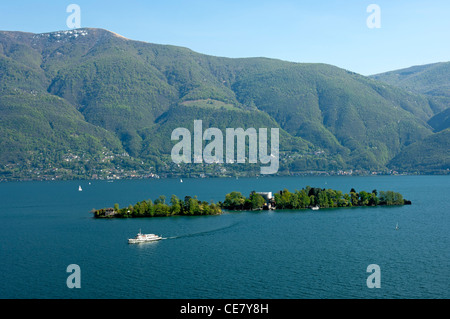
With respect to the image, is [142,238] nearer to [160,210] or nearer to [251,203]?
[160,210]

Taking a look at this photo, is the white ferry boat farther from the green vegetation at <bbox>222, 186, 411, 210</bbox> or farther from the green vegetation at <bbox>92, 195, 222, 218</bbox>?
the green vegetation at <bbox>222, 186, 411, 210</bbox>

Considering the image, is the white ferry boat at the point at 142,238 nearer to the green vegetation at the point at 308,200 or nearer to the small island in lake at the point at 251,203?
the small island in lake at the point at 251,203

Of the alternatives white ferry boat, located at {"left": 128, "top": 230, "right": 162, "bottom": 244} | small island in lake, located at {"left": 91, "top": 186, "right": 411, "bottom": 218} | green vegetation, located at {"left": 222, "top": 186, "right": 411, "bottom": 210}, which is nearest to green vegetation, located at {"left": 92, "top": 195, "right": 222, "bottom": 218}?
small island in lake, located at {"left": 91, "top": 186, "right": 411, "bottom": 218}

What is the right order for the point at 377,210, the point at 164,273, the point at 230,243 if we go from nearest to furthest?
the point at 164,273
the point at 230,243
the point at 377,210
